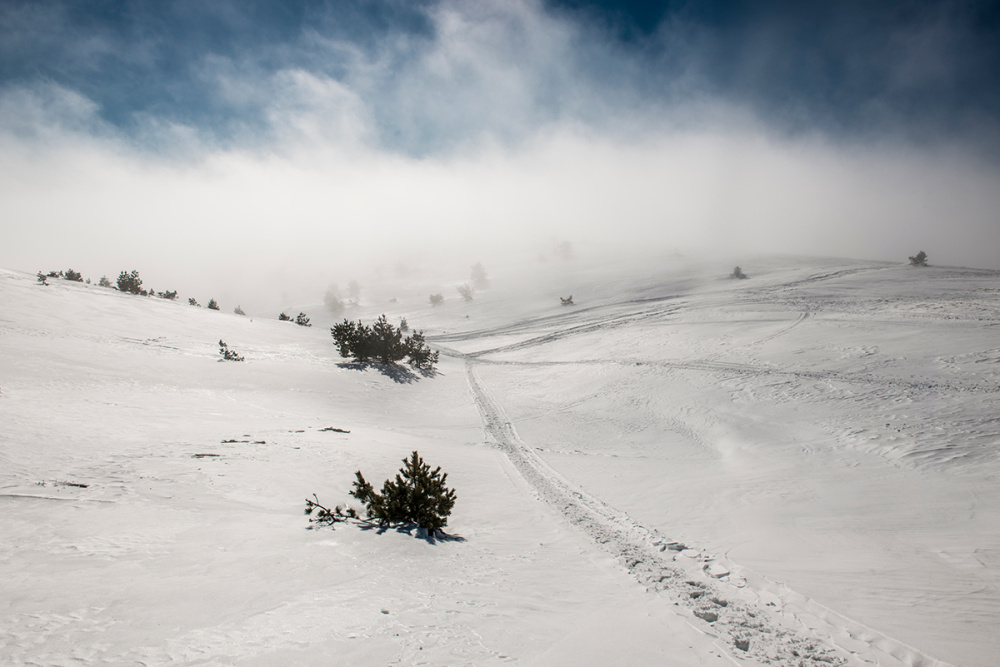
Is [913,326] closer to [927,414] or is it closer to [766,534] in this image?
[927,414]

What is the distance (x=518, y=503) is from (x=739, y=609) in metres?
3.86

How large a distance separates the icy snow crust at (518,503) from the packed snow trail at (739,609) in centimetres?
3

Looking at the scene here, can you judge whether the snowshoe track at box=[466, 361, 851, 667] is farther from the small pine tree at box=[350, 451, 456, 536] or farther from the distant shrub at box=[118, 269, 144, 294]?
the distant shrub at box=[118, 269, 144, 294]

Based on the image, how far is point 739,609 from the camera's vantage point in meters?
4.32

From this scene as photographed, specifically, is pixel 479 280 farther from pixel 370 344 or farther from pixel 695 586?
pixel 695 586

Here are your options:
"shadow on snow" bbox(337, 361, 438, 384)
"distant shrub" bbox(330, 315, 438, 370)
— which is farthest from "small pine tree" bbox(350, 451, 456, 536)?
"distant shrub" bbox(330, 315, 438, 370)

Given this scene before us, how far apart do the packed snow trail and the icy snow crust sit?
0.03 metres

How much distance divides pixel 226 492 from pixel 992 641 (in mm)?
8129

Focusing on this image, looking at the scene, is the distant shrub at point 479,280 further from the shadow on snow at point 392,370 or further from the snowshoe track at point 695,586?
the snowshoe track at point 695,586

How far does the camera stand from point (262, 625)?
3.21 meters

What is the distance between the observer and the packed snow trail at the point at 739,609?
143 inches

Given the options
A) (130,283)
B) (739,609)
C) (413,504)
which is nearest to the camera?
(739,609)

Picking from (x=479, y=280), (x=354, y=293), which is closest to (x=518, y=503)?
(x=479, y=280)

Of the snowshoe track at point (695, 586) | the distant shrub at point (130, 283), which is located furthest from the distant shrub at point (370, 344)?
the distant shrub at point (130, 283)
